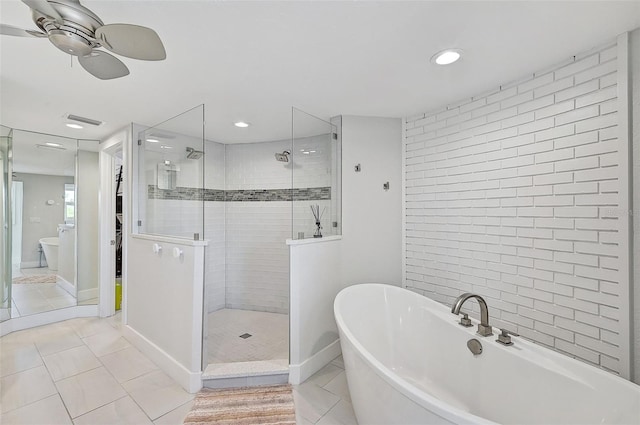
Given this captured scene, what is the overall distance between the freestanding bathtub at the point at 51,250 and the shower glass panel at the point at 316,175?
3235mm

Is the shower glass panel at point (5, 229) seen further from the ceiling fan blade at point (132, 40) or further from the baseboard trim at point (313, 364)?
the baseboard trim at point (313, 364)

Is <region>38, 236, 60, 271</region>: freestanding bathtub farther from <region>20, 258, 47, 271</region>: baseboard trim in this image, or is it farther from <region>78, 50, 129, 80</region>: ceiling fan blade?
<region>78, 50, 129, 80</region>: ceiling fan blade

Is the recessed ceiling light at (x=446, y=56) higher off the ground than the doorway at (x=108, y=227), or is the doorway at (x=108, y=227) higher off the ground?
the recessed ceiling light at (x=446, y=56)

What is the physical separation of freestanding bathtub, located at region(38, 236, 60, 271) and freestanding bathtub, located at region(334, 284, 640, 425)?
3.76m

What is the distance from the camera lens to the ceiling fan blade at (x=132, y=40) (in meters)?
1.12

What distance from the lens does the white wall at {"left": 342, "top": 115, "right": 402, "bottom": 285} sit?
2805mm

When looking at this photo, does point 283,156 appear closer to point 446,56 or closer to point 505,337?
point 446,56

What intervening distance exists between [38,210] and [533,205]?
5195 millimetres

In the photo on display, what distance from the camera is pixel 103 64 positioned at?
137 centimetres

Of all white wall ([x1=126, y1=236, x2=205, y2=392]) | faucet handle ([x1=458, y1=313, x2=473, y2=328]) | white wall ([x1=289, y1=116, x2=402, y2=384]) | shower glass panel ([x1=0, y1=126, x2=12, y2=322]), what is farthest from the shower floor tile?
shower glass panel ([x1=0, y1=126, x2=12, y2=322])

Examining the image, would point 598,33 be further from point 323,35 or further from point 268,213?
point 268,213

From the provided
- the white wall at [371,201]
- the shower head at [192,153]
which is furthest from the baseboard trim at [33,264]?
the white wall at [371,201]

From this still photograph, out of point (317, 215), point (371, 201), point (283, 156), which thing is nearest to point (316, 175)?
point (317, 215)

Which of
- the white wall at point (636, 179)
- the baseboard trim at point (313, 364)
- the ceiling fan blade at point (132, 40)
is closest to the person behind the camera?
the ceiling fan blade at point (132, 40)
